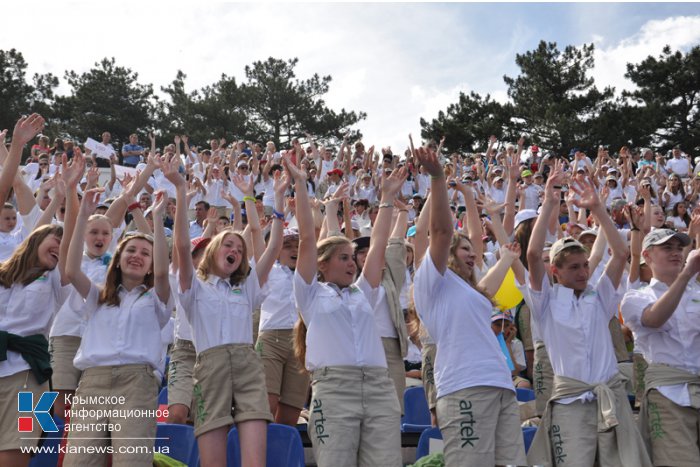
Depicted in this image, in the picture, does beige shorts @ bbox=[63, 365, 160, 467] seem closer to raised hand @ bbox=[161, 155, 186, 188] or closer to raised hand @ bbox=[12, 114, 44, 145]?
raised hand @ bbox=[161, 155, 186, 188]

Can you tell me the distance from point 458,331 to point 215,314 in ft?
5.38

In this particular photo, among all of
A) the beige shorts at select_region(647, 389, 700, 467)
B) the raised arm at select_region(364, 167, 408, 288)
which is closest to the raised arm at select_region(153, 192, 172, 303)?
the raised arm at select_region(364, 167, 408, 288)

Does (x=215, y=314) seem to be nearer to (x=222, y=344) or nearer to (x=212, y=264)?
(x=222, y=344)

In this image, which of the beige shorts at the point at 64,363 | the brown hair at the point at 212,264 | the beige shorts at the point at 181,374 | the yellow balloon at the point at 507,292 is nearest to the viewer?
the brown hair at the point at 212,264

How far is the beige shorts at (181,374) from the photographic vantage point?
542 cm

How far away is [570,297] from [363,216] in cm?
→ 850

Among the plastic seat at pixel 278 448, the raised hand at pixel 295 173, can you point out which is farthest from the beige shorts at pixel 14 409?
the raised hand at pixel 295 173

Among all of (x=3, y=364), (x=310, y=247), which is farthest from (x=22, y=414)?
(x=310, y=247)

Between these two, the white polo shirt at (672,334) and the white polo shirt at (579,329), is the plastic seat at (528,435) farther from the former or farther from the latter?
the white polo shirt at (672,334)

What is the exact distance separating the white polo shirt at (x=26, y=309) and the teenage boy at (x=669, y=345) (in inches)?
156

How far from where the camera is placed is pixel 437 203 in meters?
3.99

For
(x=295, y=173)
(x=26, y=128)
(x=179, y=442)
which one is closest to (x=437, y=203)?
(x=295, y=173)

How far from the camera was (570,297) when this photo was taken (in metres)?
4.58

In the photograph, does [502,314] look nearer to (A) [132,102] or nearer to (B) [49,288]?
(B) [49,288]
